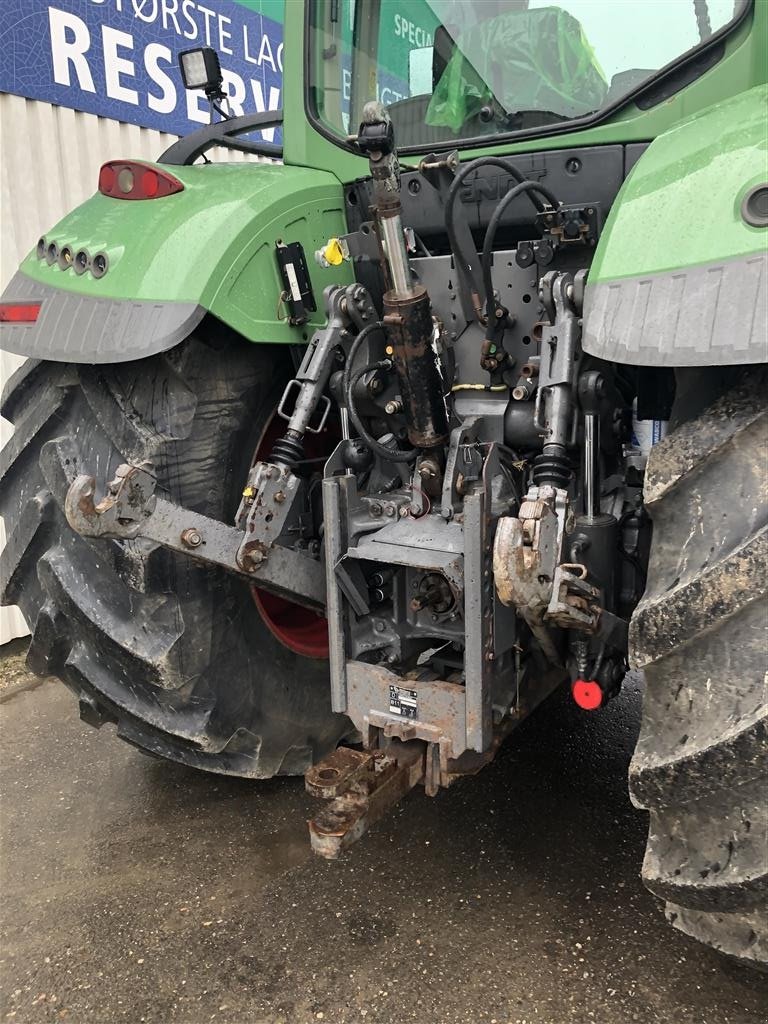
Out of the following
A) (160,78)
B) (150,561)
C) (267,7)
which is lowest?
(150,561)

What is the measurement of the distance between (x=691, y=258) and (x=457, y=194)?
70 cm

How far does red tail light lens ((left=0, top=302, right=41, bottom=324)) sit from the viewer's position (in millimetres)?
2158

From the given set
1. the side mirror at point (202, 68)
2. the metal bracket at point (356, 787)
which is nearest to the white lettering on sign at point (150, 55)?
the side mirror at point (202, 68)

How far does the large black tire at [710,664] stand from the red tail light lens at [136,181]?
140cm

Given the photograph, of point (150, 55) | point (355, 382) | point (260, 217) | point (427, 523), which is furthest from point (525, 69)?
point (150, 55)

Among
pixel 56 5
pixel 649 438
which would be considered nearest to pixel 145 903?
pixel 649 438

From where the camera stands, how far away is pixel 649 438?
3.21 metres

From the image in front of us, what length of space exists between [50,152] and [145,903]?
3153 mm

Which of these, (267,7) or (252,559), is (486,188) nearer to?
(252,559)

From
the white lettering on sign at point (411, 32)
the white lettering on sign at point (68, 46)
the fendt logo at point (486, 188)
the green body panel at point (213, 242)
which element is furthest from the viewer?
the white lettering on sign at point (68, 46)

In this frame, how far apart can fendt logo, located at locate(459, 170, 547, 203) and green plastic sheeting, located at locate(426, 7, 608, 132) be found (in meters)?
0.21

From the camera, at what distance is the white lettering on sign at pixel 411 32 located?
7.79 feet

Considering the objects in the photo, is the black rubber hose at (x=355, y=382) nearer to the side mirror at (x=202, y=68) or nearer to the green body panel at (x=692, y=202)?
the green body panel at (x=692, y=202)

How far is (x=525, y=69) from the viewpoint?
7.15 ft
